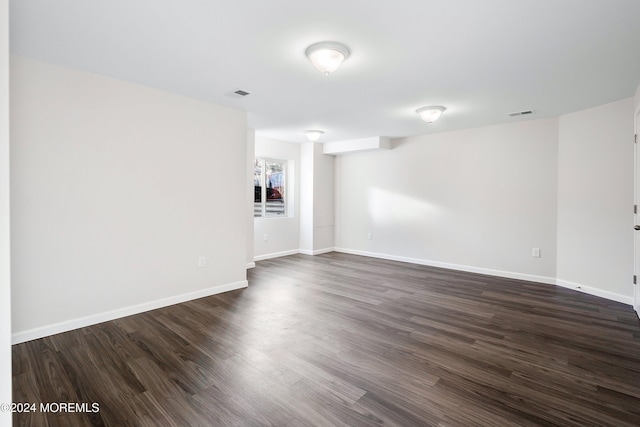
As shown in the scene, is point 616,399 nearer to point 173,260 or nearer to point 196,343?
point 196,343

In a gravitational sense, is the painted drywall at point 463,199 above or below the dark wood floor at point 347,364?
above

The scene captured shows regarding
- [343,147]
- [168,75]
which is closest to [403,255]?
[343,147]

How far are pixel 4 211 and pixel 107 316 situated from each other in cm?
239

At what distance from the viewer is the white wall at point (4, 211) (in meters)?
1.07

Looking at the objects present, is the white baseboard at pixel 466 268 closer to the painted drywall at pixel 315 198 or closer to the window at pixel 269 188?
the painted drywall at pixel 315 198

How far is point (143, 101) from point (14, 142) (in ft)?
3.76

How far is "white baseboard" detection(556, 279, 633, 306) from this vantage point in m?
3.61

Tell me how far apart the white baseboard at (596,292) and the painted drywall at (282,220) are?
4725mm

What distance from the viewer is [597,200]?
390 cm

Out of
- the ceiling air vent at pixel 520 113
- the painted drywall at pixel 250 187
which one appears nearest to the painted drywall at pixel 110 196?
the painted drywall at pixel 250 187

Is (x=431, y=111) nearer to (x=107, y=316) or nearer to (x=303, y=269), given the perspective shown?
(x=303, y=269)

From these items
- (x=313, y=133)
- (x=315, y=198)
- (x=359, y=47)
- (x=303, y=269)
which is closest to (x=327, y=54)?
(x=359, y=47)

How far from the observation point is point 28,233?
102 inches

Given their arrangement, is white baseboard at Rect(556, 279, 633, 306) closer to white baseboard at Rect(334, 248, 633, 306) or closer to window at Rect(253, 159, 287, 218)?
white baseboard at Rect(334, 248, 633, 306)
